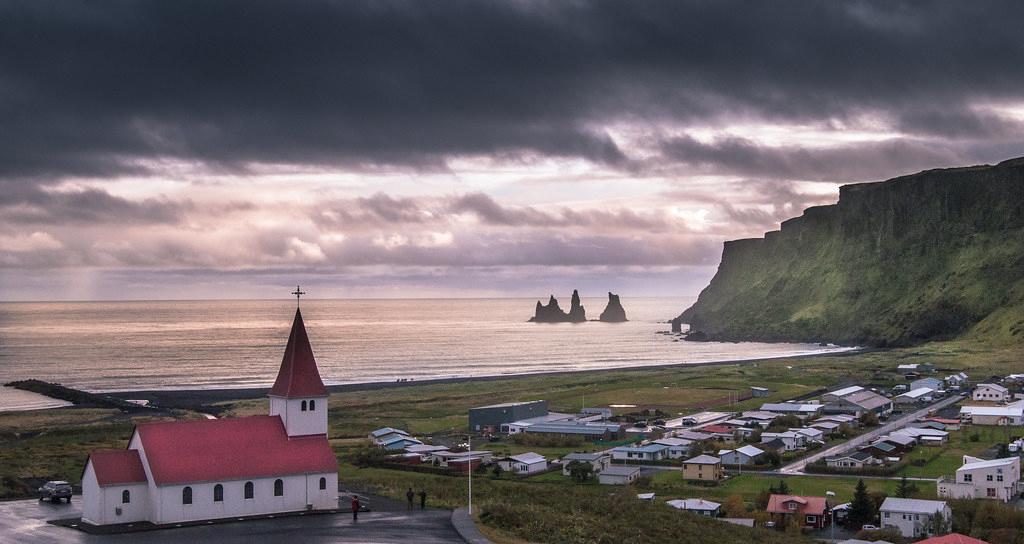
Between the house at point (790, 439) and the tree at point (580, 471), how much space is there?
1967 cm

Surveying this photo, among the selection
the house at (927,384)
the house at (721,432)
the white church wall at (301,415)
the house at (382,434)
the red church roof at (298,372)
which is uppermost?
the red church roof at (298,372)

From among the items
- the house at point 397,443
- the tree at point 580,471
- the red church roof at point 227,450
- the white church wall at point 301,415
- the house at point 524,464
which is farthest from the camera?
the house at point 397,443

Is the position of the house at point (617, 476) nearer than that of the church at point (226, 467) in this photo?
No

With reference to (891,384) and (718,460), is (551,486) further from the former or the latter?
(891,384)

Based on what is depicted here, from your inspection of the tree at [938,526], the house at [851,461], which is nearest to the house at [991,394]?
the house at [851,461]

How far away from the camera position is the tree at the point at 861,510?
5612 centimetres

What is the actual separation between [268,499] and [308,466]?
2.17 m

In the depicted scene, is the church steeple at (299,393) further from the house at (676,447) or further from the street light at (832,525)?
the house at (676,447)

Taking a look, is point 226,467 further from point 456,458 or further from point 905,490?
point 905,490

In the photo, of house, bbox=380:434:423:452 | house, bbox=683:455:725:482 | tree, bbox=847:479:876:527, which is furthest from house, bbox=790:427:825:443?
house, bbox=380:434:423:452

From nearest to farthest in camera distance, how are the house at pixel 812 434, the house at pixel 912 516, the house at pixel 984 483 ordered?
the house at pixel 912 516 < the house at pixel 984 483 < the house at pixel 812 434

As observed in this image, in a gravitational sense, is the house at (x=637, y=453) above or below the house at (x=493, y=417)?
below

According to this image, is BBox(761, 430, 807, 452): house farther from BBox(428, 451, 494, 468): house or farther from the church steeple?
the church steeple

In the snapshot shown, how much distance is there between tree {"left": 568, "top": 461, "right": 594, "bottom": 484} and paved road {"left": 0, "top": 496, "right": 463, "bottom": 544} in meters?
23.6
